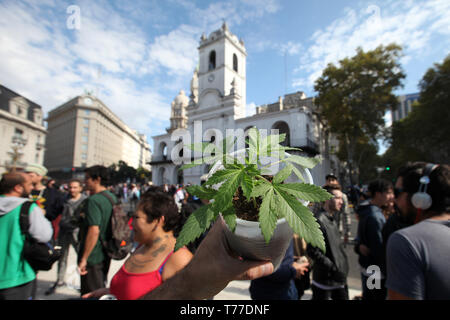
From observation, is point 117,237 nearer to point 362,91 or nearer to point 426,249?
point 426,249

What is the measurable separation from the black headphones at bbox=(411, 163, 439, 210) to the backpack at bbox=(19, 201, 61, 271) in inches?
157

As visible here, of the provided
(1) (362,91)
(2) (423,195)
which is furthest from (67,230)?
(1) (362,91)

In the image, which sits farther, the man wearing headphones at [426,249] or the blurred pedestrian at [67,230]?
the blurred pedestrian at [67,230]

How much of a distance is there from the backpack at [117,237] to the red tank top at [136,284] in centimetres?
128

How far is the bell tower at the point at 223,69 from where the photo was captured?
30889 millimetres

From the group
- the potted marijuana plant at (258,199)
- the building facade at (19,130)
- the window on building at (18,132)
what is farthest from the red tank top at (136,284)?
the window on building at (18,132)

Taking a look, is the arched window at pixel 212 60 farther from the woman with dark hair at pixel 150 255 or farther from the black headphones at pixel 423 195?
the black headphones at pixel 423 195

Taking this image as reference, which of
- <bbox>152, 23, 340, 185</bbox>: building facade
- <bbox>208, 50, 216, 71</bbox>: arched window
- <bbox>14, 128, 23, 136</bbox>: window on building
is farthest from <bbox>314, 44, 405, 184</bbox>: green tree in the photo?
<bbox>14, 128, 23, 136</bbox>: window on building

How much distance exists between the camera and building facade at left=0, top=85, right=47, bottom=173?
133ft

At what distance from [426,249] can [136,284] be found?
2212 millimetres

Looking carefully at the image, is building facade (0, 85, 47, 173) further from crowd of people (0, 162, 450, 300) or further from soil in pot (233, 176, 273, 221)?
soil in pot (233, 176, 273, 221)
